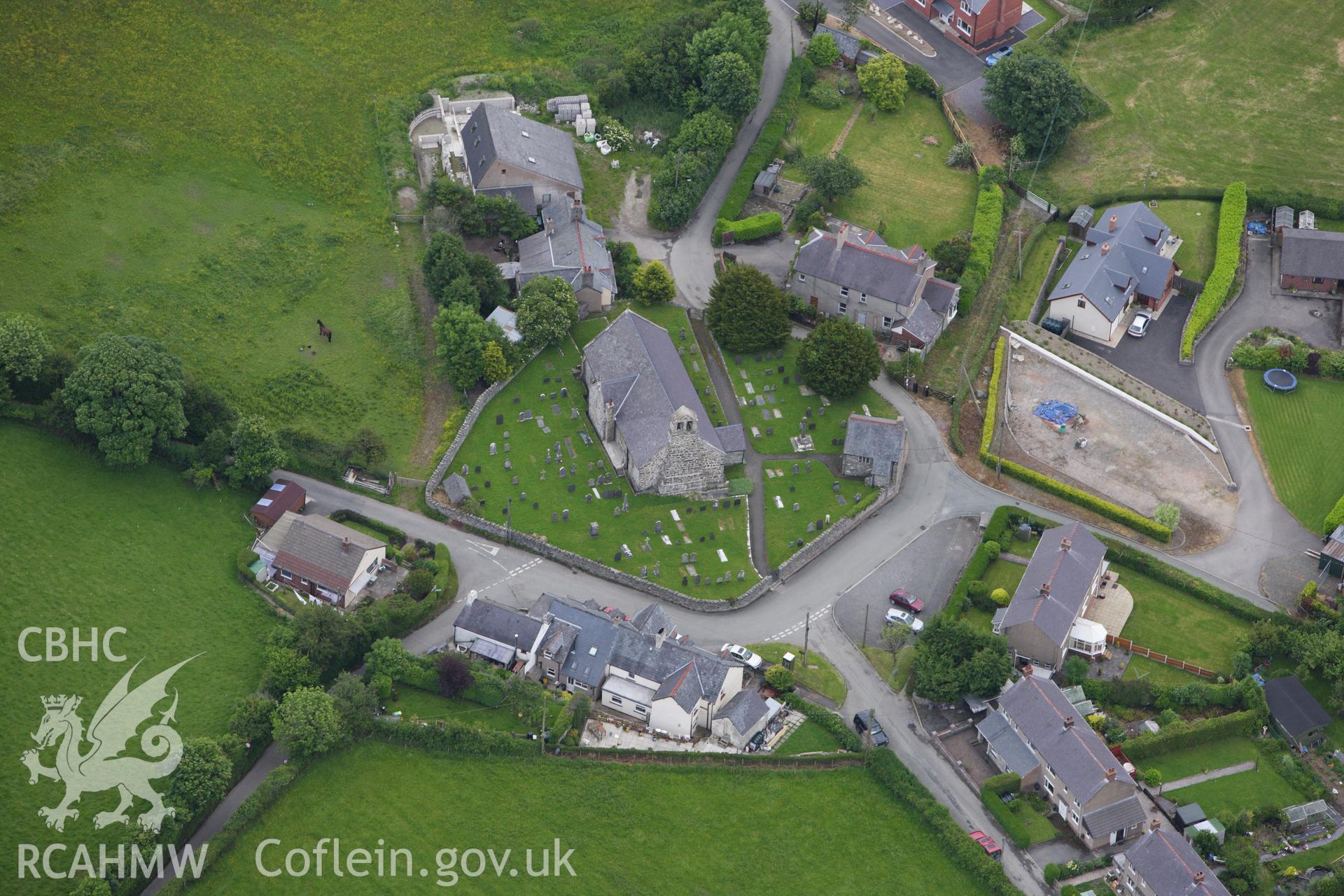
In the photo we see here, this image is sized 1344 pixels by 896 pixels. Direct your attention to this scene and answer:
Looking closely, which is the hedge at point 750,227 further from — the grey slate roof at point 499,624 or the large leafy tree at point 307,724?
the large leafy tree at point 307,724

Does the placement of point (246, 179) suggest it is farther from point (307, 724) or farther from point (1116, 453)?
point (1116, 453)

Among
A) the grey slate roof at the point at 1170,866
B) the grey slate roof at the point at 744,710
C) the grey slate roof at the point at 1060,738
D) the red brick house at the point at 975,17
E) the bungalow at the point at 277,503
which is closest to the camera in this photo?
the grey slate roof at the point at 1170,866

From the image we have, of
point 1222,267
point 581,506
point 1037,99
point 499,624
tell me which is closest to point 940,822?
point 499,624

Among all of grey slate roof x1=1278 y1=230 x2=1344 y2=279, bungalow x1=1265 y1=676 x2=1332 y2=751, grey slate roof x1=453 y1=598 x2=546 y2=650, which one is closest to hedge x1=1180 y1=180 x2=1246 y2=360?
grey slate roof x1=1278 y1=230 x2=1344 y2=279

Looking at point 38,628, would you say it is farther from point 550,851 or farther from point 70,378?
point 550,851

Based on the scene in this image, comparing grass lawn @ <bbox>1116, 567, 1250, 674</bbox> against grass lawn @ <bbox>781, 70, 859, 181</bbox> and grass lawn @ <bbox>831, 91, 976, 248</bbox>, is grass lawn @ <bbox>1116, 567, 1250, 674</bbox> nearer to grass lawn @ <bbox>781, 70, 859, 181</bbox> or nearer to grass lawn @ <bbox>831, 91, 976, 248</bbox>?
grass lawn @ <bbox>831, 91, 976, 248</bbox>

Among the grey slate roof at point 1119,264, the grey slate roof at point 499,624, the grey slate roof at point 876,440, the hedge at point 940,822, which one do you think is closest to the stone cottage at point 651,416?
the grey slate roof at point 876,440
